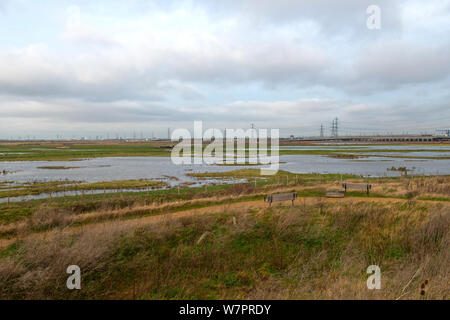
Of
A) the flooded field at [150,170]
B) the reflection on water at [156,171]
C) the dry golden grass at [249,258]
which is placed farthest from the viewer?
the reflection on water at [156,171]

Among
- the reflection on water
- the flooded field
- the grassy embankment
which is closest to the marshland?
the grassy embankment

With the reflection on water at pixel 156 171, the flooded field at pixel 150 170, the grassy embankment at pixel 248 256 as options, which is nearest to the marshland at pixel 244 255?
the grassy embankment at pixel 248 256

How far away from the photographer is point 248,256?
11.1m

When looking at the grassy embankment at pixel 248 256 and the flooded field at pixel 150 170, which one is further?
the flooded field at pixel 150 170

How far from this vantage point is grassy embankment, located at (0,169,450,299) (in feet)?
26.5

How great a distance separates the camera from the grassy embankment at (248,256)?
318 inches

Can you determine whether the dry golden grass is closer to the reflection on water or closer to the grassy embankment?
the grassy embankment

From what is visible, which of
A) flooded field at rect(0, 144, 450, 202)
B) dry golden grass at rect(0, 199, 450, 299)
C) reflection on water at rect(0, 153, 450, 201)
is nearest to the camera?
dry golden grass at rect(0, 199, 450, 299)

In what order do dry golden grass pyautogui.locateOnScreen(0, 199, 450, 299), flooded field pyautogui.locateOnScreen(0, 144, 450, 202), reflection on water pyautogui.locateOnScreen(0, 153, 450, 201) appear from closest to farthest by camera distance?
dry golden grass pyautogui.locateOnScreen(0, 199, 450, 299)
flooded field pyautogui.locateOnScreen(0, 144, 450, 202)
reflection on water pyautogui.locateOnScreen(0, 153, 450, 201)

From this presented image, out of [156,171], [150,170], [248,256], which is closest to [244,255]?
[248,256]

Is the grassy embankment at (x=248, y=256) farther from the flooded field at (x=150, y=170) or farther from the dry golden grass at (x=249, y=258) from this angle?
the flooded field at (x=150, y=170)

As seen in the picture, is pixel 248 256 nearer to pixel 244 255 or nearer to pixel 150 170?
pixel 244 255

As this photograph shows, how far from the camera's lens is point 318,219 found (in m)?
14.6
